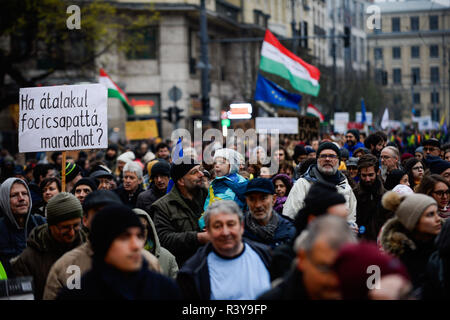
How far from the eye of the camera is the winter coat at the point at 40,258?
5082 millimetres

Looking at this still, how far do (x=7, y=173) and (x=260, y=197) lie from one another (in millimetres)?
7609

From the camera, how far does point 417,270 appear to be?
465 cm

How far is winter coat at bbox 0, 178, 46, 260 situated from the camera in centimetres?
578

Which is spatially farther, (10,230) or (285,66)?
(285,66)

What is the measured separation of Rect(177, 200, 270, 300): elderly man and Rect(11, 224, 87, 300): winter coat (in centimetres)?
108

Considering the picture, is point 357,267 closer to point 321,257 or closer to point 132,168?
point 321,257

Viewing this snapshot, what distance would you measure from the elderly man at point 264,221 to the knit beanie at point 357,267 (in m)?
2.52

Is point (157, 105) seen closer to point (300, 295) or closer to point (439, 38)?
point (300, 295)

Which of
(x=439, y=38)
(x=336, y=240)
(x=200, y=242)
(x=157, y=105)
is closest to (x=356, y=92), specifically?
(x=157, y=105)

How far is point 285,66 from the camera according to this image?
575 inches

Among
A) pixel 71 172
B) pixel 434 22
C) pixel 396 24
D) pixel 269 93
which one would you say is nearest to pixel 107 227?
pixel 71 172

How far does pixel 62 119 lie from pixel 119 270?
4.52m

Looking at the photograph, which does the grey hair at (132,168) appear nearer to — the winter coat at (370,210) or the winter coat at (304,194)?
the winter coat at (304,194)

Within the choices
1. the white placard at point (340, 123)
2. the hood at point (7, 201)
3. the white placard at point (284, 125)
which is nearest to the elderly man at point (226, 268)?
the hood at point (7, 201)
